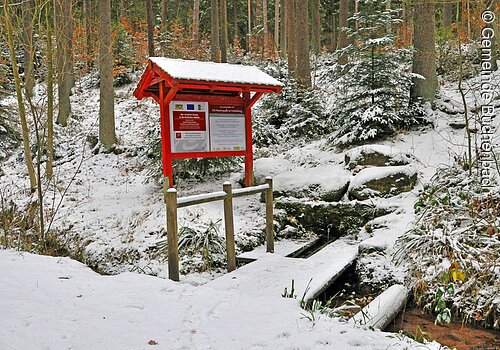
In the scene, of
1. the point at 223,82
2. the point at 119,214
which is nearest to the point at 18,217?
the point at 119,214

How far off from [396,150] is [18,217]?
8264 mm

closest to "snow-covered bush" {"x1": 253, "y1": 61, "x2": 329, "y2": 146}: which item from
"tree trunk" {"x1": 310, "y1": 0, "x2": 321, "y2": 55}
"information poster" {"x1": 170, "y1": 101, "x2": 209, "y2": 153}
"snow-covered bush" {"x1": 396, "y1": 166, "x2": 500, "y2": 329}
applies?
"information poster" {"x1": 170, "y1": 101, "x2": 209, "y2": 153}

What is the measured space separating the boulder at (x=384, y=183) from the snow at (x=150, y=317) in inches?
155

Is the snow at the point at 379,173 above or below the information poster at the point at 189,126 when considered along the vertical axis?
below

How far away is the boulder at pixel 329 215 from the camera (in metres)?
7.65

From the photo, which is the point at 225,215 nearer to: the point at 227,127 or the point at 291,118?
the point at 227,127

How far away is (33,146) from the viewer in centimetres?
1416

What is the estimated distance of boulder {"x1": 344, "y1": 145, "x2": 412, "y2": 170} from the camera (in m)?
8.70

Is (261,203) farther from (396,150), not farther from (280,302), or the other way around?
(280,302)

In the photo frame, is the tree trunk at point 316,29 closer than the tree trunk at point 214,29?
No

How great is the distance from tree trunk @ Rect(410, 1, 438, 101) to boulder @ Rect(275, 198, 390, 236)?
4808 millimetres

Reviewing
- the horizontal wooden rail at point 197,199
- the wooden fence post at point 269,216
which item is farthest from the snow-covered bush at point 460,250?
the horizontal wooden rail at point 197,199

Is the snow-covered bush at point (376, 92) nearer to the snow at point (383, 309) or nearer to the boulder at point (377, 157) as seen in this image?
the boulder at point (377, 157)

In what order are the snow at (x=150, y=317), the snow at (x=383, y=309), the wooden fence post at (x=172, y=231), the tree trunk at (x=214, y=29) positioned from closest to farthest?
the snow at (x=150, y=317)
the snow at (x=383, y=309)
the wooden fence post at (x=172, y=231)
the tree trunk at (x=214, y=29)
